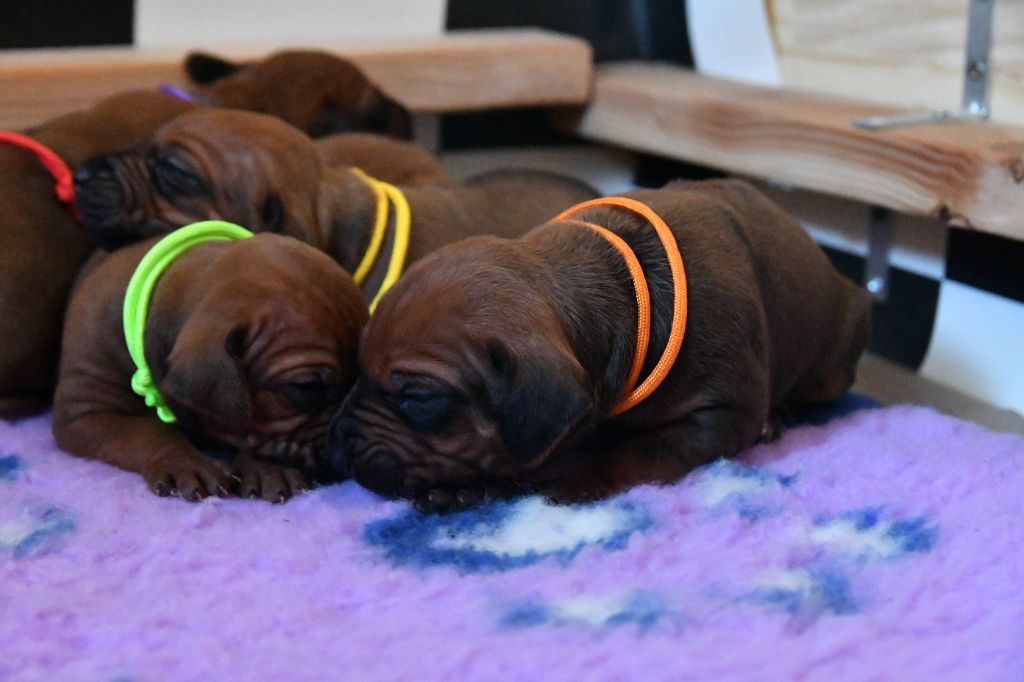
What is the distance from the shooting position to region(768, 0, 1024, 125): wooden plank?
371 cm

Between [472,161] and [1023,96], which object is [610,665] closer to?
[1023,96]

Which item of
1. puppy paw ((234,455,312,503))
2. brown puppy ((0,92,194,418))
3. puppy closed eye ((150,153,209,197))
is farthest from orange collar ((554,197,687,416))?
brown puppy ((0,92,194,418))

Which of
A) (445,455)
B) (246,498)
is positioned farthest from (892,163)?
(246,498)

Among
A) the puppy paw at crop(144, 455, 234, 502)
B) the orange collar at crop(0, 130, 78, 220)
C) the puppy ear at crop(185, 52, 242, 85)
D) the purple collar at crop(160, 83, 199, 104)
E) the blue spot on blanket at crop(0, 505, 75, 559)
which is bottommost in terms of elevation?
the blue spot on blanket at crop(0, 505, 75, 559)

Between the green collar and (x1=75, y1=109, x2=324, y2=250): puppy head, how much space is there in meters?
0.22

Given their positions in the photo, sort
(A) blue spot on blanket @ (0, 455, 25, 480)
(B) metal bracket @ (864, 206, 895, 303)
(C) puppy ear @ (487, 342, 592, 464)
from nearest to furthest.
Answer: (C) puppy ear @ (487, 342, 592, 464)
(A) blue spot on blanket @ (0, 455, 25, 480)
(B) metal bracket @ (864, 206, 895, 303)

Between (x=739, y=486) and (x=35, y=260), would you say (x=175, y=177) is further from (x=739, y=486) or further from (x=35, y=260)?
(x=739, y=486)

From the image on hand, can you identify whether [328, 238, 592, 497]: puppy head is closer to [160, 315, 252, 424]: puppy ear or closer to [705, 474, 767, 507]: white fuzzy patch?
[160, 315, 252, 424]: puppy ear

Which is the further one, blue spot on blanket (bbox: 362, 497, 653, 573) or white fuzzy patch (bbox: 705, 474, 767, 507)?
white fuzzy patch (bbox: 705, 474, 767, 507)

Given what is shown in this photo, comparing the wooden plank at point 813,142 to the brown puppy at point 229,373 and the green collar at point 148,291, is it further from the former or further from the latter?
the green collar at point 148,291

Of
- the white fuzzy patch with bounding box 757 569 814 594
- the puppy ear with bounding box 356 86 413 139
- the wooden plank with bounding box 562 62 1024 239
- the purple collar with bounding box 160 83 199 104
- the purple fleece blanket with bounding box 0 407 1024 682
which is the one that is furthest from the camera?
the puppy ear with bounding box 356 86 413 139

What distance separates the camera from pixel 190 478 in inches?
105

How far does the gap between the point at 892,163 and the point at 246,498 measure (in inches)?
81.8

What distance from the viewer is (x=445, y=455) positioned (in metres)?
2.48
